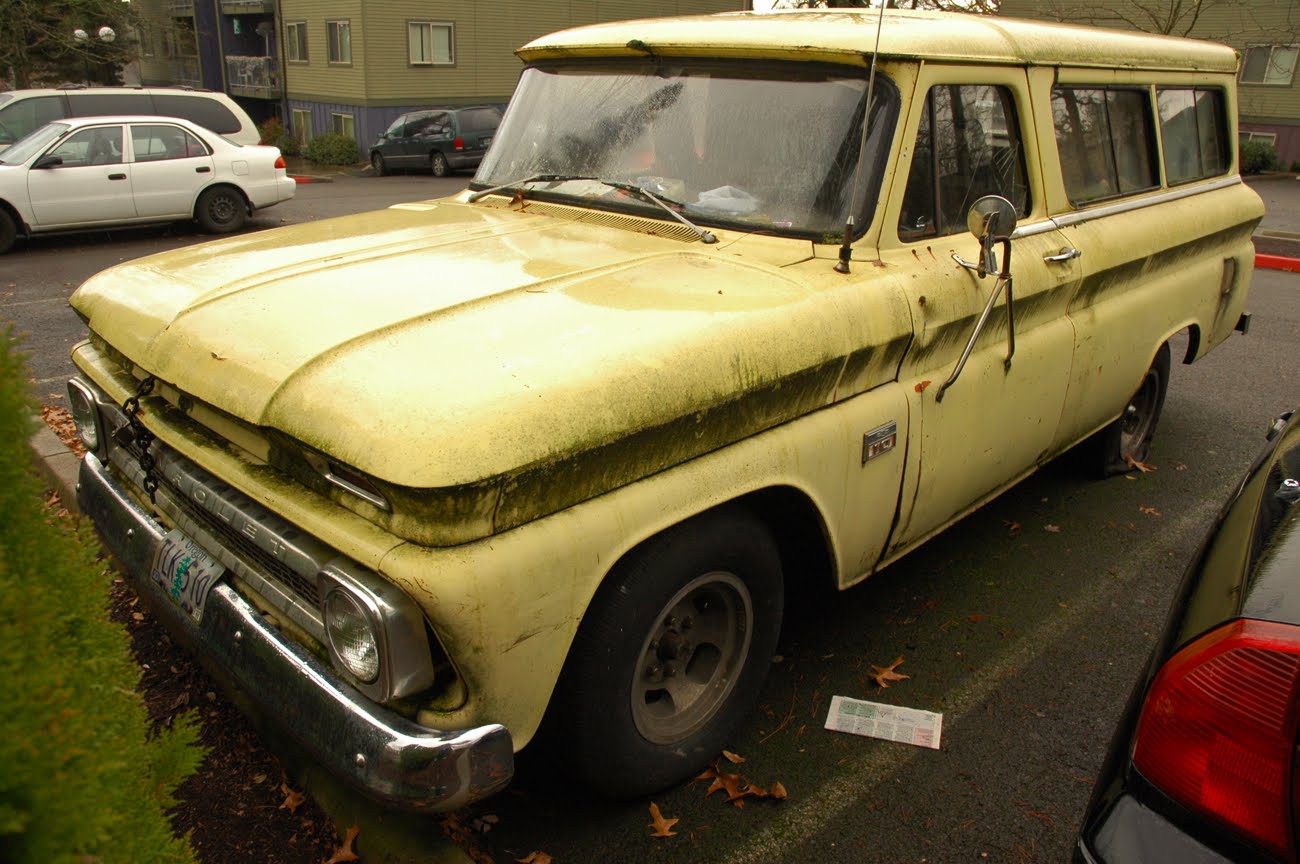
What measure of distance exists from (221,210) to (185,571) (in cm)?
1174

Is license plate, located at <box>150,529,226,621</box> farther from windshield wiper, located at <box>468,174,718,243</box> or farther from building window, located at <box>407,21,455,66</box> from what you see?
building window, located at <box>407,21,455,66</box>

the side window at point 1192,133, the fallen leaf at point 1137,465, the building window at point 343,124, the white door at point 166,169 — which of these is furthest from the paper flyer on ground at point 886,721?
the building window at point 343,124

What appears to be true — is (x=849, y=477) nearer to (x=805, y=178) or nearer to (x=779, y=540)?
(x=779, y=540)

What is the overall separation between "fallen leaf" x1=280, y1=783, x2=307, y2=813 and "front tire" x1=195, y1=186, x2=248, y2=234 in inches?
459

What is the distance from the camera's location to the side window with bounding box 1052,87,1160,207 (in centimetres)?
401

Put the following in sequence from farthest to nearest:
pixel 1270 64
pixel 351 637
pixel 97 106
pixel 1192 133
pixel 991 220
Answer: pixel 1270 64
pixel 97 106
pixel 1192 133
pixel 991 220
pixel 351 637

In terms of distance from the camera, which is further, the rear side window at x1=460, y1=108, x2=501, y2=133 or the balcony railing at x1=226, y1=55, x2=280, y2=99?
the balcony railing at x1=226, y1=55, x2=280, y2=99

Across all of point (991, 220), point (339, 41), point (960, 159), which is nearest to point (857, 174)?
point (991, 220)

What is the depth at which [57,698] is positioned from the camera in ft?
3.52

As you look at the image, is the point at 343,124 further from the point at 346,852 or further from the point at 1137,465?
the point at 346,852

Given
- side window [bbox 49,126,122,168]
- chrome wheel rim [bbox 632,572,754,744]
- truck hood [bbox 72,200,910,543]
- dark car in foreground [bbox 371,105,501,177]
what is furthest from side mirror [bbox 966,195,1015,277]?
dark car in foreground [bbox 371,105,501,177]

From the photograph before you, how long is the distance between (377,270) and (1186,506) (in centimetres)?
413

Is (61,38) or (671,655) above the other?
(61,38)

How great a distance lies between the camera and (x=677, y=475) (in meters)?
2.45
